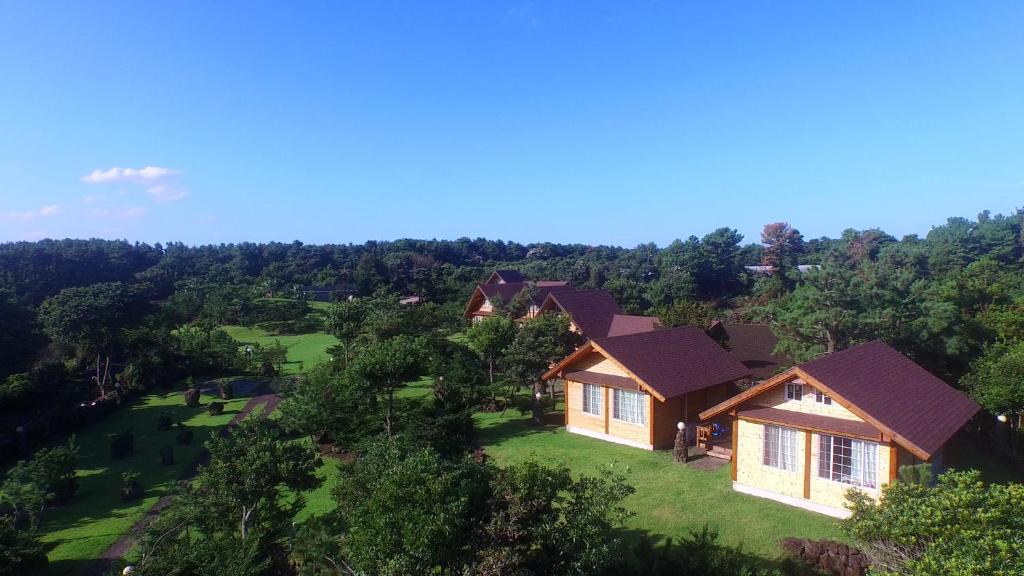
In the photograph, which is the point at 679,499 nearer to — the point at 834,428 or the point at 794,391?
the point at 794,391

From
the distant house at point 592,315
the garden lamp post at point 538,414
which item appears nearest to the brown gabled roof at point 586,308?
the distant house at point 592,315

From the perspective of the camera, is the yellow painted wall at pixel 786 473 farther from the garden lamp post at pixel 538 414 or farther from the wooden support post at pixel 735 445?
the garden lamp post at pixel 538 414

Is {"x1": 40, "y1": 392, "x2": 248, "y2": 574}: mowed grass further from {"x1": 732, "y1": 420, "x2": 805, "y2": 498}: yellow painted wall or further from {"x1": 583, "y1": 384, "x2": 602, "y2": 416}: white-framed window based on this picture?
{"x1": 732, "y1": 420, "x2": 805, "y2": 498}: yellow painted wall

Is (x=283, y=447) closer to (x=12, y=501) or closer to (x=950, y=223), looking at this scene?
(x=12, y=501)

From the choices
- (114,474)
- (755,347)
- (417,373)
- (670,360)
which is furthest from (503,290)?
(114,474)

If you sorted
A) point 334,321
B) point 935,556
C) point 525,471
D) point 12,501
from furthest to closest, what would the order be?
1. point 334,321
2. point 12,501
3. point 525,471
4. point 935,556

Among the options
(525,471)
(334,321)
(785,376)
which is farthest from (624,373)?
(334,321)

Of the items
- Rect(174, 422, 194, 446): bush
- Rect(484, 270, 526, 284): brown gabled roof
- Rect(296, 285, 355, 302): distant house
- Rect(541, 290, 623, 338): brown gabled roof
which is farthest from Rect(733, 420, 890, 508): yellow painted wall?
Rect(296, 285, 355, 302): distant house
